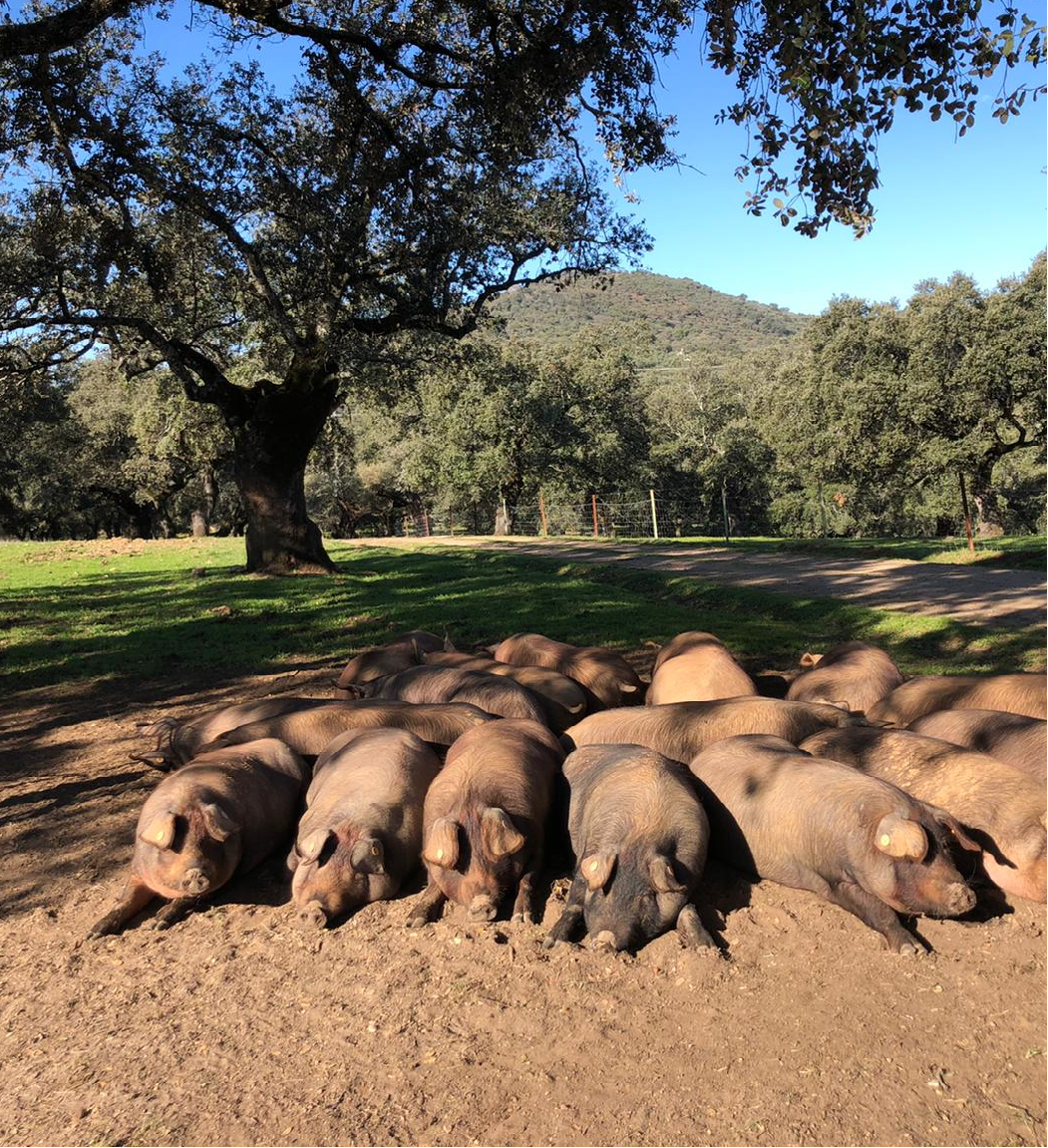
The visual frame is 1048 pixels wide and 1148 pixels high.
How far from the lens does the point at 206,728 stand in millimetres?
6098

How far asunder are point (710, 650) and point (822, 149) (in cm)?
429

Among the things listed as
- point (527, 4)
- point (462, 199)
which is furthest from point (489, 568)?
point (527, 4)

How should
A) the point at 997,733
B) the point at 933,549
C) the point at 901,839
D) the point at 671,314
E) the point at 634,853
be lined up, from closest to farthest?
the point at 901,839, the point at 634,853, the point at 997,733, the point at 933,549, the point at 671,314

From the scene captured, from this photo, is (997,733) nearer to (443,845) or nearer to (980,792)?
(980,792)

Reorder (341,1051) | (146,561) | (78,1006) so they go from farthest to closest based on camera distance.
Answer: (146,561) < (78,1006) < (341,1051)

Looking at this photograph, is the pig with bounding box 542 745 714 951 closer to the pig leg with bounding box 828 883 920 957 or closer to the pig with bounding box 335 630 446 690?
the pig leg with bounding box 828 883 920 957

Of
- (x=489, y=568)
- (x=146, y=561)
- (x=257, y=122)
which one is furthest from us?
(x=146, y=561)

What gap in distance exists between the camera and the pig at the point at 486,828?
13.0ft

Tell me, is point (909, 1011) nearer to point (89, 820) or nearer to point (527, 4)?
point (89, 820)

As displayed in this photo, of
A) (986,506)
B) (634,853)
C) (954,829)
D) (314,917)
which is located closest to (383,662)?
(314,917)

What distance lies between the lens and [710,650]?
259 inches

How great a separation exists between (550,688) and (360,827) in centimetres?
226

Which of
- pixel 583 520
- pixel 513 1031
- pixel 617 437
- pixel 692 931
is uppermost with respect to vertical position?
pixel 617 437

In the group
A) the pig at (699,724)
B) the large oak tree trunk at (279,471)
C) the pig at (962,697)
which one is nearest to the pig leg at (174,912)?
the pig at (699,724)
